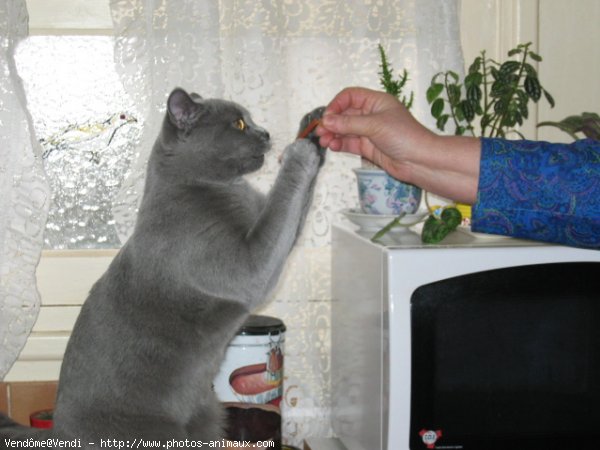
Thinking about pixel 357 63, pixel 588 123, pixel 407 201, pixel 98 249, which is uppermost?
pixel 357 63

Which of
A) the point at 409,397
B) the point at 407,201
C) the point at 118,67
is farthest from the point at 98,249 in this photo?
the point at 409,397

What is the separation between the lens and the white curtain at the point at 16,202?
1485 millimetres

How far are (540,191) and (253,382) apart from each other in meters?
0.65

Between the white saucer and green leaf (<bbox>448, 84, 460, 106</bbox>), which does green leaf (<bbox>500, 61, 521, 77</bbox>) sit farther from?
the white saucer

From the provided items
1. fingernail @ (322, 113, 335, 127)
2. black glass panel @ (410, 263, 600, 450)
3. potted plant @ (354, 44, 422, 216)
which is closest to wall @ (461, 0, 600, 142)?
potted plant @ (354, 44, 422, 216)

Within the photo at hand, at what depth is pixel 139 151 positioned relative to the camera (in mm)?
1557

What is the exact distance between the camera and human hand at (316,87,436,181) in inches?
44.0

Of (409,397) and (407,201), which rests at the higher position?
(407,201)

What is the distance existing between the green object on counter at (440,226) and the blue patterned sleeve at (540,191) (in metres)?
0.19

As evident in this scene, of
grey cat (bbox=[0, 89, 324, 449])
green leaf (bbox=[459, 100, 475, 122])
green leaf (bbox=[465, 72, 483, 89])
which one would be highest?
green leaf (bbox=[465, 72, 483, 89])

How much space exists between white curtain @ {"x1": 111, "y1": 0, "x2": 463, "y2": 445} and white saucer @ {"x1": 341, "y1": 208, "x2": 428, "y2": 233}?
0.23m

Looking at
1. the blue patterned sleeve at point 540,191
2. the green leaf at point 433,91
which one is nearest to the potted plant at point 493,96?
the green leaf at point 433,91

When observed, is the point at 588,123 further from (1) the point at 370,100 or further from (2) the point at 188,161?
(2) the point at 188,161

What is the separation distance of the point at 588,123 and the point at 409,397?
670mm
